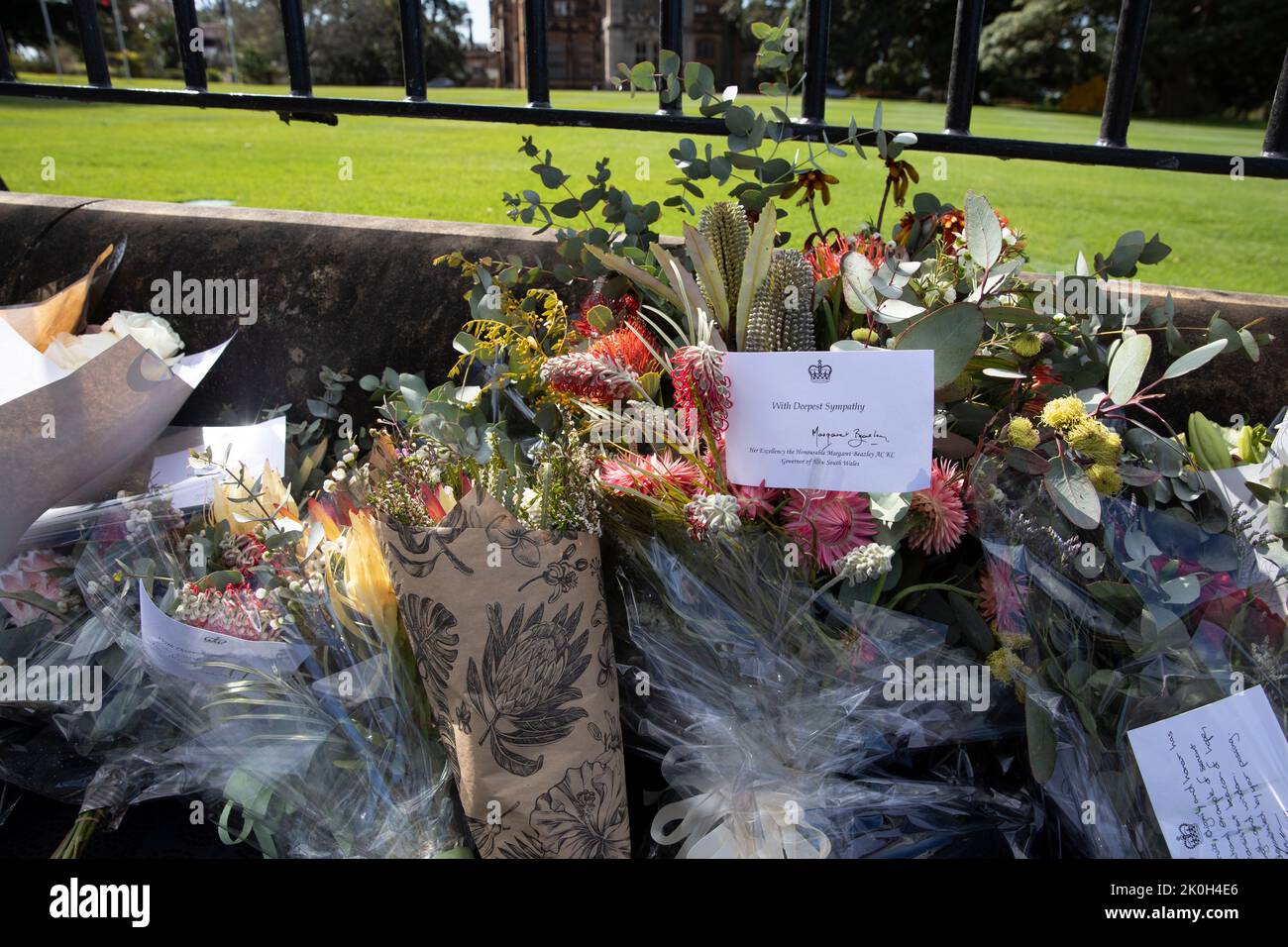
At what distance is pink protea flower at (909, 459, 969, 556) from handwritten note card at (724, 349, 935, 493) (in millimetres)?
33

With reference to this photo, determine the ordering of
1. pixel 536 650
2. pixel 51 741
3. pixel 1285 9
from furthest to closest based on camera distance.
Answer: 1. pixel 1285 9
2. pixel 51 741
3. pixel 536 650

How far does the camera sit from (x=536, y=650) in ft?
3.99

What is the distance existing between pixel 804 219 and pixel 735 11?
43.1 metres

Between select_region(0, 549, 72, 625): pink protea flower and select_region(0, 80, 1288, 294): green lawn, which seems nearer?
select_region(0, 549, 72, 625): pink protea flower

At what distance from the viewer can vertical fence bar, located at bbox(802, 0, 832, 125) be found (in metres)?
1.60

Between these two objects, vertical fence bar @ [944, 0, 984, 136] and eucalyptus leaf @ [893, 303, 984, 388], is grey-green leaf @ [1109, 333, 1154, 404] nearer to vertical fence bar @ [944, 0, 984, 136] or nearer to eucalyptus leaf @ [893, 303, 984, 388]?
eucalyptus leaf @ [893, 303, 984, 388]

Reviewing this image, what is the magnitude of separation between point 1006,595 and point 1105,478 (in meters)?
0.20

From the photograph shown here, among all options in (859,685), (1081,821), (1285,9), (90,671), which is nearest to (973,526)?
(859,685)

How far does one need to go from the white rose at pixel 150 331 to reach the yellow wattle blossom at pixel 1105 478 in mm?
1722

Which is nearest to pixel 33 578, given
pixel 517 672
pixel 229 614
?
pixel 229 614

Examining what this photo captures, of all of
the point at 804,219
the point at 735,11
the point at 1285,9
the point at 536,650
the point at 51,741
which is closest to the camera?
the point at 536,650

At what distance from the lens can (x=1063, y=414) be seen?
120 cm

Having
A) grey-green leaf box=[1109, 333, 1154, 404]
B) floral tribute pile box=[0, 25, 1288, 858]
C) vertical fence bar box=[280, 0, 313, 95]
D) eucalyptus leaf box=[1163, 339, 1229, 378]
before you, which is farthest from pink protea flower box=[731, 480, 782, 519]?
vertical fence bar box=[280, 0, 313, 95]
